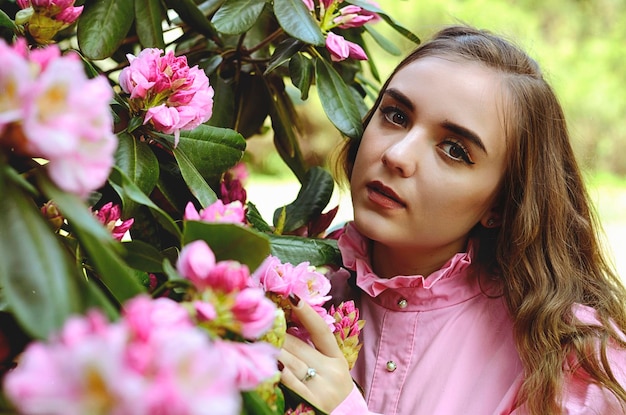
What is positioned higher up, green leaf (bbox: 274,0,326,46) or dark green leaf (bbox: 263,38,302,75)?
green leaf (bbox: 274,0,326,46)

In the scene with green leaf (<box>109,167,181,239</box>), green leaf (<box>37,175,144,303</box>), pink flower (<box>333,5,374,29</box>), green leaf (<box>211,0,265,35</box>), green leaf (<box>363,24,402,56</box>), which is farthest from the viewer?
green leaf (<box>363,24,402,56</box>)

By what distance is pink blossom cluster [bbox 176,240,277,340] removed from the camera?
0.56 metres

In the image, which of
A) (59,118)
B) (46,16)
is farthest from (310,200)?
(59,118)

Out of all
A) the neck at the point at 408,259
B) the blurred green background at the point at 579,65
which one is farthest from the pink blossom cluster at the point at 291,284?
the blurred green background at the point at 579,65

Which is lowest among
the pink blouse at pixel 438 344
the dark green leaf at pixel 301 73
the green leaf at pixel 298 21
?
the pink blouse at pixel 438 344

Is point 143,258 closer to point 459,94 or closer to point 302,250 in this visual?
point 302,250

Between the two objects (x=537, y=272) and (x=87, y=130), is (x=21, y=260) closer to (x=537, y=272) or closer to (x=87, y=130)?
(x=87, y=130)

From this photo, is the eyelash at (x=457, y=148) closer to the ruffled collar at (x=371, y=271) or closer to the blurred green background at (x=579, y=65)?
the ruffled collar at (x=371, y=271)

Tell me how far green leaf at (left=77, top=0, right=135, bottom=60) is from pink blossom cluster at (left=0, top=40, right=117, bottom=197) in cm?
49

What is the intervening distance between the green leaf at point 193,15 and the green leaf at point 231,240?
50cm

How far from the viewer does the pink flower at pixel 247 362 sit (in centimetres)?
52

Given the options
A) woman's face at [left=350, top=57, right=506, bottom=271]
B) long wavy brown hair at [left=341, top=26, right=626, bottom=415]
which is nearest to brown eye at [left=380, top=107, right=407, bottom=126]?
woman's face at [left=350, top=57, right=506, bottom=271]

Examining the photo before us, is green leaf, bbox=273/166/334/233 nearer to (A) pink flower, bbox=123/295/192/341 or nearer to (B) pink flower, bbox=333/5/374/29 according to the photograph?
(B) pink flower, bbox=333/5/374/29

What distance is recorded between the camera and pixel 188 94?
82cm
